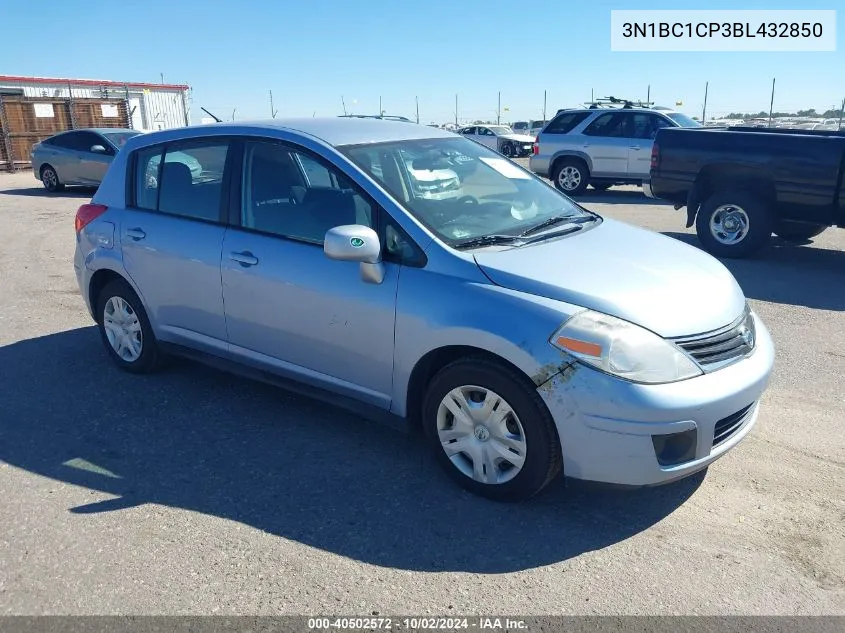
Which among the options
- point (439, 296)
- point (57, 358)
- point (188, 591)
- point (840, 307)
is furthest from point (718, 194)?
point (188, 591)

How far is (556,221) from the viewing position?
173 inches

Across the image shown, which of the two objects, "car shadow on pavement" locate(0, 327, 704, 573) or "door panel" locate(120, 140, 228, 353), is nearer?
"car shadow on pavement" locate(0, 327, 704, 573)

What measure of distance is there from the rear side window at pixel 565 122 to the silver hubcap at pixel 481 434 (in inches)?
523

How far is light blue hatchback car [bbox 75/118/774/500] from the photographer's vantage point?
128 inches

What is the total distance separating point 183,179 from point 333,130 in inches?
45.2

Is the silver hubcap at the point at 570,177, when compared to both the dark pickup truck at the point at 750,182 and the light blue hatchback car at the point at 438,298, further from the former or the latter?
the light blue hatchback car at the point at 438,298

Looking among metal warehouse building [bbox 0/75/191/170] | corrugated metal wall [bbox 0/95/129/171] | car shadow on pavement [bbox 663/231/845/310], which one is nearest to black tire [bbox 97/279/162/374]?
→ car shadow on pavement [bbox 663/231/845/310]

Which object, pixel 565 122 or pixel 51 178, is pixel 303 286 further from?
pixel 51 178

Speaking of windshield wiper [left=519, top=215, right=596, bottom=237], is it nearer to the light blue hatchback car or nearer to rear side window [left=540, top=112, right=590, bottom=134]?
the light blue hatchback car

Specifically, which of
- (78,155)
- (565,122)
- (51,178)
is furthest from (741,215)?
(51,178)

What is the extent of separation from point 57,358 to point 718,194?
298 inches

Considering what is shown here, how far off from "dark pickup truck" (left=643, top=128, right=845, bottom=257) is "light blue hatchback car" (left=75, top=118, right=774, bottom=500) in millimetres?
4975

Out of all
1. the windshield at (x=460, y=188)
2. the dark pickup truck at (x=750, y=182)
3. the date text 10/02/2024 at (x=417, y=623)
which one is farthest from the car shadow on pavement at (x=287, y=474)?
the dark pickup truck at (x=750, y=182)

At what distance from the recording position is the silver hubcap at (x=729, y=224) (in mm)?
9078
